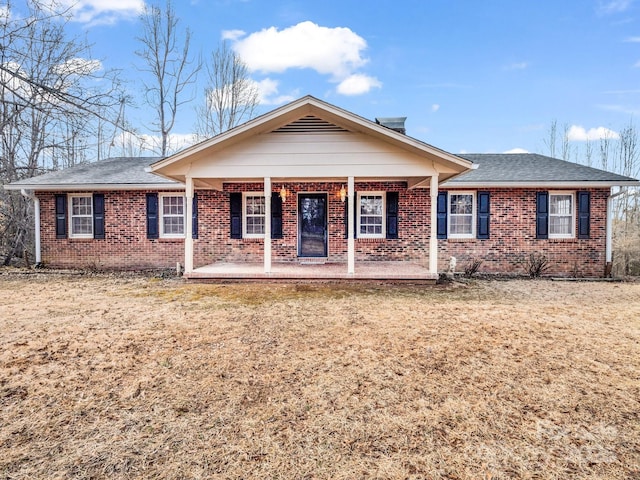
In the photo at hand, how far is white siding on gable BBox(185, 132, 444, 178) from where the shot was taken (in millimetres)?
8078

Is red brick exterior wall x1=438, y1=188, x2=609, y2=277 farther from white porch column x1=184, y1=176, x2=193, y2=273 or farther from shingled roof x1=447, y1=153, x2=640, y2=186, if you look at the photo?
white porch column x1=184, y1=176, x2=193, y2=273

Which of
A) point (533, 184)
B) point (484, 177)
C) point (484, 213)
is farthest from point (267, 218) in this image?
point (533, 184)

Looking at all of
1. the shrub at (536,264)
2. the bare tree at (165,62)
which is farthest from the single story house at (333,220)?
the bare tree at (165,62)

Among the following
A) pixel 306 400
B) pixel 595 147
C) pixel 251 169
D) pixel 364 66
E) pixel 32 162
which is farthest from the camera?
pixel 595 147

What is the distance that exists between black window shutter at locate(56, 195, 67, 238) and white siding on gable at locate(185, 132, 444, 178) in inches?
270

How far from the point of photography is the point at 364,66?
16656 mm

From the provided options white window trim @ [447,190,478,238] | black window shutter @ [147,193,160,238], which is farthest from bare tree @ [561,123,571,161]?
black window shutter @ [147,193,160,238]

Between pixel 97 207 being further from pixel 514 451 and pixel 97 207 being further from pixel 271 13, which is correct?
pixel 514 451

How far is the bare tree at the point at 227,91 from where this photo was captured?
2019 cm

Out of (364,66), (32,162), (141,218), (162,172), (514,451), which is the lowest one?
(514,451)

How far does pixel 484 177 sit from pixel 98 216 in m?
12.1

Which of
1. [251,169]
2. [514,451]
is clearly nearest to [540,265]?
[251,169]

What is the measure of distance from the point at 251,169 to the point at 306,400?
6.27 m

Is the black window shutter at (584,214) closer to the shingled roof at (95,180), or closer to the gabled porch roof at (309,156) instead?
the gabled porch roof at (309,156)
